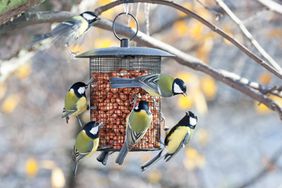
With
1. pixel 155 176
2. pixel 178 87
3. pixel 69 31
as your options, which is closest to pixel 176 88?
pixel 178 87

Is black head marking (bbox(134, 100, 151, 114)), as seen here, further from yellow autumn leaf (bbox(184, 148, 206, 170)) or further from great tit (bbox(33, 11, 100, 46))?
yellow autumn leaf (bbox(184, 148, 206, 170))

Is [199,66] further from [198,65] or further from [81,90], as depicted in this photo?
[81,90]

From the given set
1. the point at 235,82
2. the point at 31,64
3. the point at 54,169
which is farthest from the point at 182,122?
the point at 31,64

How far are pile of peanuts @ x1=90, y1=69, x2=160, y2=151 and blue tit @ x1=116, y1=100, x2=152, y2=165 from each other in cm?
14

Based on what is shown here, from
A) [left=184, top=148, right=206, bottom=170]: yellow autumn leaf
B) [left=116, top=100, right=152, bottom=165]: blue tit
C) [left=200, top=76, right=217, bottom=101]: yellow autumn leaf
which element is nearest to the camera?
[left=116, top=100, right=152, bottom=165]: blue tit

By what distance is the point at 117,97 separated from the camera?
2.19 m

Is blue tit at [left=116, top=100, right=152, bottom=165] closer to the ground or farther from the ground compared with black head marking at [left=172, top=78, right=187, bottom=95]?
closer to the ground

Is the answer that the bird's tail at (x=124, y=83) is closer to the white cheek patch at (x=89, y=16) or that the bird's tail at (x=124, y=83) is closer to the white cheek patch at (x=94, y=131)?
the white cheek patch at (x=94, y=131)

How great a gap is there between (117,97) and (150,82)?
0.79 ft

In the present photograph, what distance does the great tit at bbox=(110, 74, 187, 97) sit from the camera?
1.96m

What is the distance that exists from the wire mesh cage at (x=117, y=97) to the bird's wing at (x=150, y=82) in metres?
0.13

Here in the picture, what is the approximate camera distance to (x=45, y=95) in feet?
15.8

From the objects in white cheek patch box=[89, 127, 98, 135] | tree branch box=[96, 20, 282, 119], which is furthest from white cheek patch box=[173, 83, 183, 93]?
tree branch box=[96, 20, 282, 119]

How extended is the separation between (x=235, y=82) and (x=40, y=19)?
779 mm
